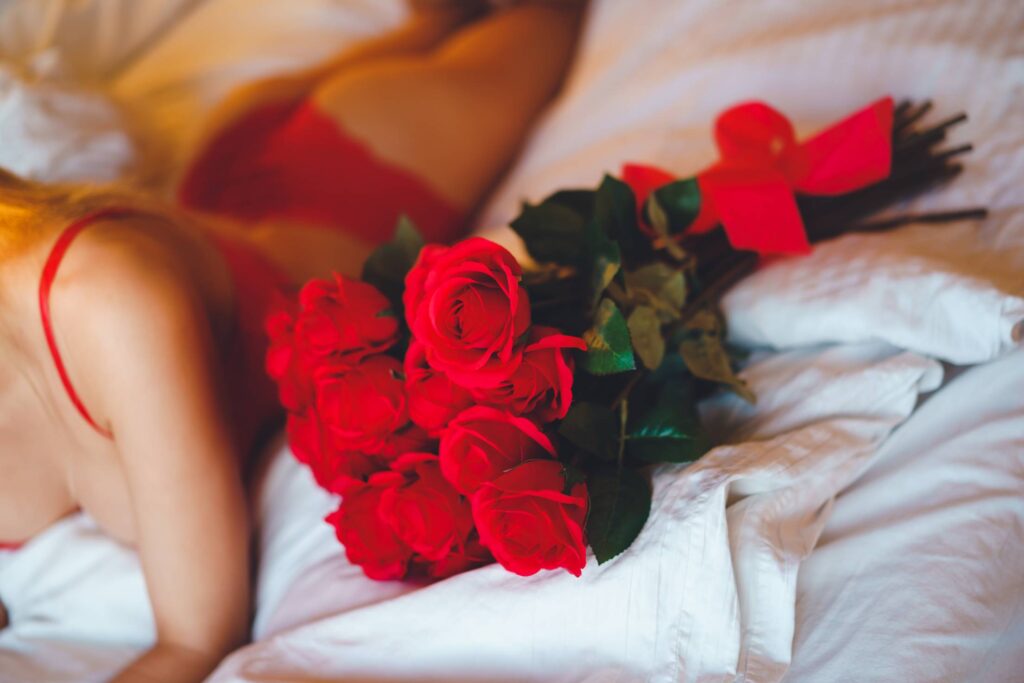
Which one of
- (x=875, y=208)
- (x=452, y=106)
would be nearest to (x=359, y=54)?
(x=452, y=106)

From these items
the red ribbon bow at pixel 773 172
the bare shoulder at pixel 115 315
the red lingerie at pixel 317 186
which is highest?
the red lingerie at pixel 317 186

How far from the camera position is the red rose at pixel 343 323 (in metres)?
0.55

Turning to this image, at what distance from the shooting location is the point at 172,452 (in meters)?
0.67

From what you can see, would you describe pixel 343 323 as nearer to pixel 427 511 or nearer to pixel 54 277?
pixel 427 511

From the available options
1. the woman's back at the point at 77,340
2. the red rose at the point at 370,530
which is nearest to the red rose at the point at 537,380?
the red rose at the point at 370,530

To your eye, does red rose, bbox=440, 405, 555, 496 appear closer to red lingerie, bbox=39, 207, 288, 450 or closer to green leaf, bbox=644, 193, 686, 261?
green leaf, bbox=644, 193, 686, 261

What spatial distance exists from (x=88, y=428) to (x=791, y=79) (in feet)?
2.71

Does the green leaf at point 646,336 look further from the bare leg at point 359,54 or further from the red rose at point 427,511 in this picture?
the bare leg at point 359,54

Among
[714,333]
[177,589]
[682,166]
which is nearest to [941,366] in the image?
[714,333]

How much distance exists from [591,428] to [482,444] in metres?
0.08

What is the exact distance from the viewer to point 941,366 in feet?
2.06

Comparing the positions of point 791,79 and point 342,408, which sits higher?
point 791,79

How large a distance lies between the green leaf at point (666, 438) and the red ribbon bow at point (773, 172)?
18cm

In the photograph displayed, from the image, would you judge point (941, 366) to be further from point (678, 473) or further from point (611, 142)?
point (611, 142)
